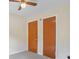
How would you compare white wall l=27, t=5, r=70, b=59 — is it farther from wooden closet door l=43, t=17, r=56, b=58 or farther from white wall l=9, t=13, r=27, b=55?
white wall l=9, t=13, r=27, b=55

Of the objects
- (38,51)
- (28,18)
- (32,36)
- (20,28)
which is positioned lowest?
(38,51)

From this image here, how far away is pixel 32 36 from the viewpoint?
7691mm

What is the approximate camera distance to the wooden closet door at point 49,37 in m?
5.41

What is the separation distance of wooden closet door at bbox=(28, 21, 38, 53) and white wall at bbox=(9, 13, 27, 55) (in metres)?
0.32

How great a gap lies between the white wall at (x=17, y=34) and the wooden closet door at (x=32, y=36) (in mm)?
324

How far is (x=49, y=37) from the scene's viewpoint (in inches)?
228

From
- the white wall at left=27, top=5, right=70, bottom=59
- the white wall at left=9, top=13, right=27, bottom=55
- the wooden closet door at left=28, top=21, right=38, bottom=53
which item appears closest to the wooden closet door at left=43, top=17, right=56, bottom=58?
the white wall at left=27, top=5, right=70, bottom=59

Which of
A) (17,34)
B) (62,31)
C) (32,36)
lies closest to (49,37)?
(62,31)

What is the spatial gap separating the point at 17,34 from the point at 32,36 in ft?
3.01

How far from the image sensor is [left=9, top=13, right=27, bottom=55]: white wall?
23.6 feet

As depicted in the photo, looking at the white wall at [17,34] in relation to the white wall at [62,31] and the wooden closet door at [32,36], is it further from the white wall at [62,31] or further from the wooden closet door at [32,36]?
the white wall at [62,31]
